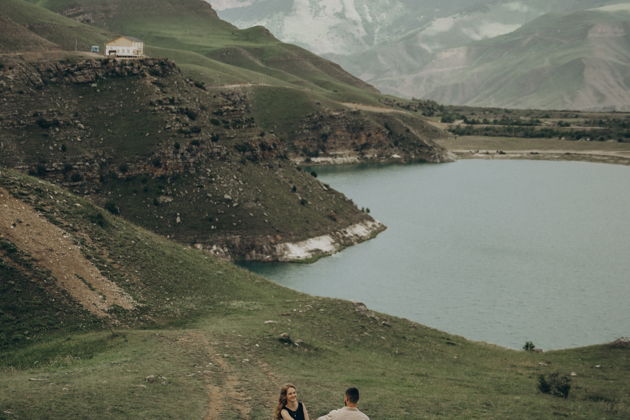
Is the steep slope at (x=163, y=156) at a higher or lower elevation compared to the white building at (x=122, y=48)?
lower

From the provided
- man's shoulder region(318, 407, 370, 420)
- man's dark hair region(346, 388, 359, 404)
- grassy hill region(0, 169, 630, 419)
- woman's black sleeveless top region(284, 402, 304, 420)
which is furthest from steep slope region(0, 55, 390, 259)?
man's dark hair region(346, 388, 359, 404)

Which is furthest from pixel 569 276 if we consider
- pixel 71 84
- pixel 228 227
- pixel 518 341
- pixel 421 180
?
pixel 421 180

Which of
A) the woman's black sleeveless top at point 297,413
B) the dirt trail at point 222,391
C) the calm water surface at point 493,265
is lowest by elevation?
the calm water surface at point 493,265

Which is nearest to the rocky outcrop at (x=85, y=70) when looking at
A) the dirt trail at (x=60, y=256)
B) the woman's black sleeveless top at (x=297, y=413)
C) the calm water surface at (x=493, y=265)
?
the calm water surface at (x=493, y=265)

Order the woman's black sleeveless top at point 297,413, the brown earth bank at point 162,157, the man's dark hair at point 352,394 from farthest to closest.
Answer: the brown earth bank at point 162,157 < the woman's black sleeveless top at point 297,413 < the man's dark hair at point 352,394

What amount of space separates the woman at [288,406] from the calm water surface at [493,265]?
158ft

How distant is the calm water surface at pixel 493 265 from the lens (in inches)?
2972

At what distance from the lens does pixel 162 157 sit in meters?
→ 104

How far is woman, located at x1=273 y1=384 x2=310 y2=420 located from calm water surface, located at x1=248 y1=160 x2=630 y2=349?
48064mm

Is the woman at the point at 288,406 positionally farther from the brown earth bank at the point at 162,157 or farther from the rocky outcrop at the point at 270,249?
the brown earth bank at the point at 162,157

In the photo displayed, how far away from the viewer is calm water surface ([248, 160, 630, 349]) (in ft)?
248

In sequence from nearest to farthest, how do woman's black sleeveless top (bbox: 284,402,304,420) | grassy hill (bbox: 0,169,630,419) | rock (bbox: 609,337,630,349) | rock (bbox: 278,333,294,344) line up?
woman's black sleeveless top (bbox: 284,402,304,420) → grassy hill (bbox: 0,169,630,419) → rock (bbox: 278,333,294,344) → rock (bbox: 609,337,630,349)

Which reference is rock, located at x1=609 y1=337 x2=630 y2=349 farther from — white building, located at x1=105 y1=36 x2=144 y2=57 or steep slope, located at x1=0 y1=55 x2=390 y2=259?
white building, located at x1=105 y1=36 x2=144 y2=57

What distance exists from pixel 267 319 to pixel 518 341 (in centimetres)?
2593
